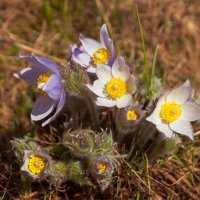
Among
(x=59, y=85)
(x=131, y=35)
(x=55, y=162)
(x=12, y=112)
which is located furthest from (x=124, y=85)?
(x=131, y=35)

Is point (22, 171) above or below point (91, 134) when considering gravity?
below

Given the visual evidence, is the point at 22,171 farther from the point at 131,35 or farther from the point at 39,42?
the point at 131,35

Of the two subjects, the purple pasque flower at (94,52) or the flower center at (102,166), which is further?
the purple pasque flower at (94,52)

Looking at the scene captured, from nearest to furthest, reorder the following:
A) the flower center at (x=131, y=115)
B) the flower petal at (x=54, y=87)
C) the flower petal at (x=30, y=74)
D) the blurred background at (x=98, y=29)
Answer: the flower petal at (x=54, y=87) → the flower center at (x=131, y=115) → the flower petal at (x=30, y=74) → the blurred background at (x=98, y=29)

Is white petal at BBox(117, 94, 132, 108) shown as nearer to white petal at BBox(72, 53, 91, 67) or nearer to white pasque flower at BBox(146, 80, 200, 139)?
white pasque flower at BBox(146, 80, 200, 139)

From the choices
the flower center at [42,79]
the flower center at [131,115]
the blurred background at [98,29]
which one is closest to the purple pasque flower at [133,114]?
the flower center at [131,115]

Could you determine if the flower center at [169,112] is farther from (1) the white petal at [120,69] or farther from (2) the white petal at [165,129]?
(1) the white petal at [120,69]

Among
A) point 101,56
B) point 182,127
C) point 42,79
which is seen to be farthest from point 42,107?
point 182,127
